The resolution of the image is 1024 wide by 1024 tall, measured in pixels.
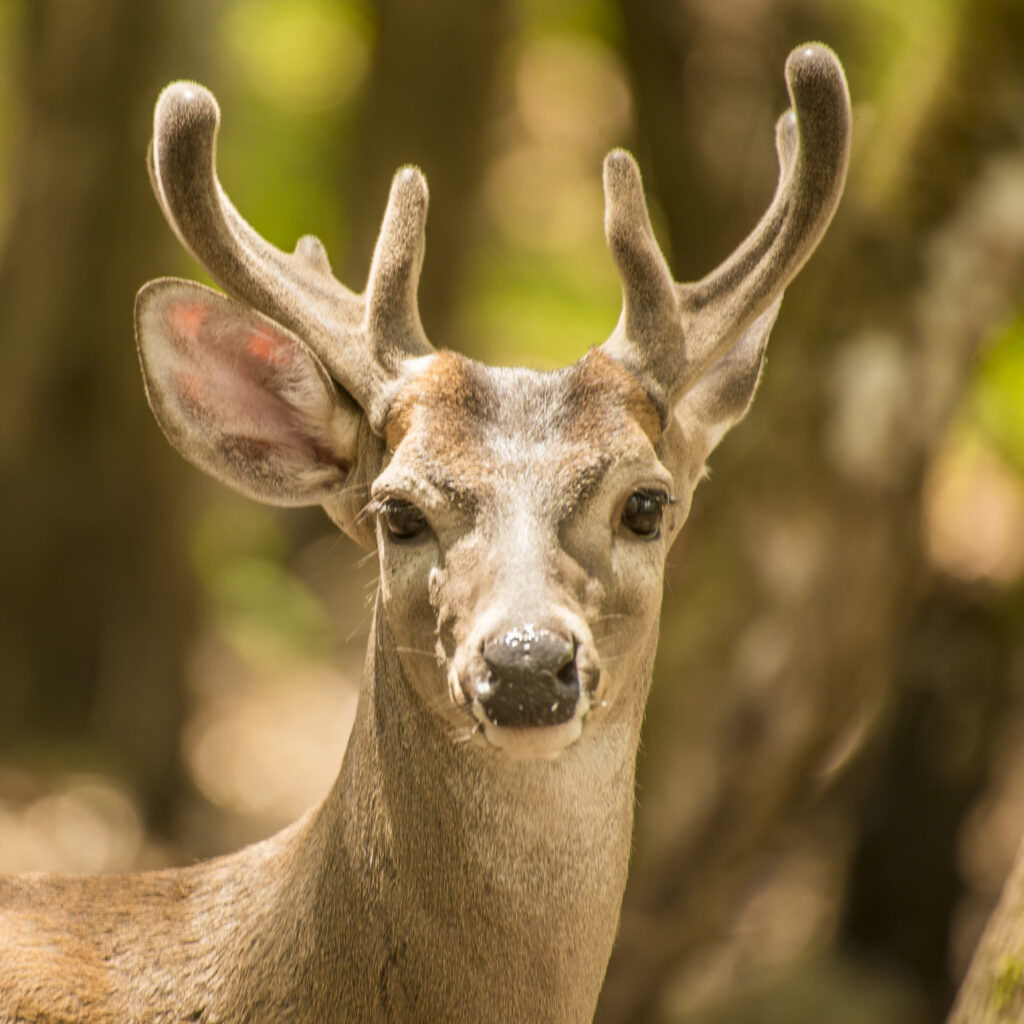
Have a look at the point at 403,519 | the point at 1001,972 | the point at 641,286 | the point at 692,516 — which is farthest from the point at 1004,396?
the point at 403,519

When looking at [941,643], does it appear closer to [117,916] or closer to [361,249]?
[361,249]

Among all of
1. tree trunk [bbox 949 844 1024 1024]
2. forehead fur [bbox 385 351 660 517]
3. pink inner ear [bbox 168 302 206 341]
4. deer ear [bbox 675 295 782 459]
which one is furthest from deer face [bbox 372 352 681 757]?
tree trunk [bbox 949 844 1024 1024]

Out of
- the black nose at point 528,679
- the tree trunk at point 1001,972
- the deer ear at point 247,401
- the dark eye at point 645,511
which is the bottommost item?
the tree trunk at point 1001,972

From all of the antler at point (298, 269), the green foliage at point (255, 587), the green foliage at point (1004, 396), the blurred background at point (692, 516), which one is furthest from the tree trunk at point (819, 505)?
the green foliage at point (255, 587)

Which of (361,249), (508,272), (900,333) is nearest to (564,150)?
(508,272)

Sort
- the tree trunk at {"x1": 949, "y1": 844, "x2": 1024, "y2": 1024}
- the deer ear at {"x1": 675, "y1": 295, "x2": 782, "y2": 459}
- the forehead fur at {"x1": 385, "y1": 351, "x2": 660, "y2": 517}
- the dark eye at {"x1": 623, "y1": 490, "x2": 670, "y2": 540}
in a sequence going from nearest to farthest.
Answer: the forehead fur at {"x1": 385, "y1": 351, "x2": 660, "y2": 517}, the dark eye at {"x1": 623, "y1": 490, "x2": 670, "y2": 540}, the deer ear at {"x1": 675, "y1": 295, "x2": 782, "y2": 459}, the tree trunk at {"x1": 949, "y1": 844, "x2": 1024, "y2": 1024}

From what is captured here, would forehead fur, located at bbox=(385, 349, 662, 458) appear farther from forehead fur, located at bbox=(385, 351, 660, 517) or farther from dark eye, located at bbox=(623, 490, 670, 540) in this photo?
dark eye, located at bbox=(623, 490, 670, 540)

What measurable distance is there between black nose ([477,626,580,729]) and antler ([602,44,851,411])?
81cm

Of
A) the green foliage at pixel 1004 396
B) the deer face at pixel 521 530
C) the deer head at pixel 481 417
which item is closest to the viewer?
the deer face at pixel 521 530

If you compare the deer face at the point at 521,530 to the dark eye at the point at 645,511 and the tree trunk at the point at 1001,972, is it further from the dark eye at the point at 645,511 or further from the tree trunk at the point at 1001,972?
the tree trunk at the point at 1001,972

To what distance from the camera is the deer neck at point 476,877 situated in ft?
11.9

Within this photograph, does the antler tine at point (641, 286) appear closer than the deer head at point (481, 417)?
No

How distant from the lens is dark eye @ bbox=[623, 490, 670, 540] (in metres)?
3.66

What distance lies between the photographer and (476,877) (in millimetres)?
3646
